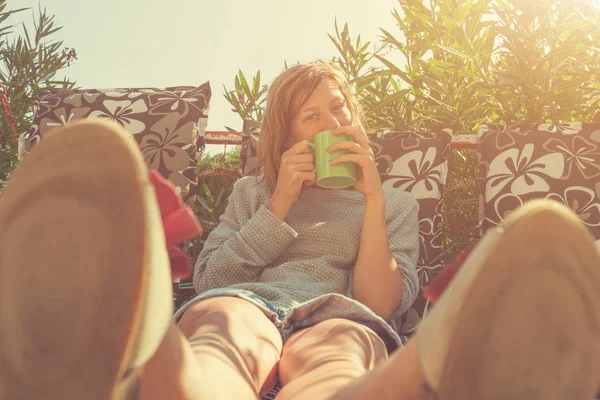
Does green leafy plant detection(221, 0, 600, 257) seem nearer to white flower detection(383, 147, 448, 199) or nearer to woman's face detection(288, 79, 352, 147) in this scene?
white flower detection(383, 147, 448, 199)

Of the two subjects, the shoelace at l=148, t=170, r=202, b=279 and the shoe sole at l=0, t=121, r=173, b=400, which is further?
the shoelace at l=148, t=170, r=202, b=279

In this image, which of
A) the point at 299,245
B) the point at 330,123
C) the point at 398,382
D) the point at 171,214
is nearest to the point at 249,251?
the point at 299,245

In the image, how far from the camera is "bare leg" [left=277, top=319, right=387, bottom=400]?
0.90 metres

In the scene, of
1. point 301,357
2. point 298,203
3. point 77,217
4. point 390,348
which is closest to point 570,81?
point 298,203

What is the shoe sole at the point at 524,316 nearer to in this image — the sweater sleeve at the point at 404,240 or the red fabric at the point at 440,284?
the red fabric at the point at 440,284

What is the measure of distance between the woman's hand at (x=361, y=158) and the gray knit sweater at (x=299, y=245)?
155mm

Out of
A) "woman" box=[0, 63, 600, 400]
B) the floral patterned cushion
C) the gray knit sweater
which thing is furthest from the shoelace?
the floral patterned cushion

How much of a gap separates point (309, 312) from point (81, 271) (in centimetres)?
75

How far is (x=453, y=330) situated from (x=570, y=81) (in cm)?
208

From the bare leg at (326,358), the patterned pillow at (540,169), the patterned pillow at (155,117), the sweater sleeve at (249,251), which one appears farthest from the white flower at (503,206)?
the patterned pillow at (155,117)

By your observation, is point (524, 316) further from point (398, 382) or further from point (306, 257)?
point (306, 257)

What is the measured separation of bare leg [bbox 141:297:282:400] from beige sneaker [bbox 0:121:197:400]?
0.18 ft

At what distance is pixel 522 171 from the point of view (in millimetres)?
2066

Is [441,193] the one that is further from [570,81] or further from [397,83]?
[397,83]
